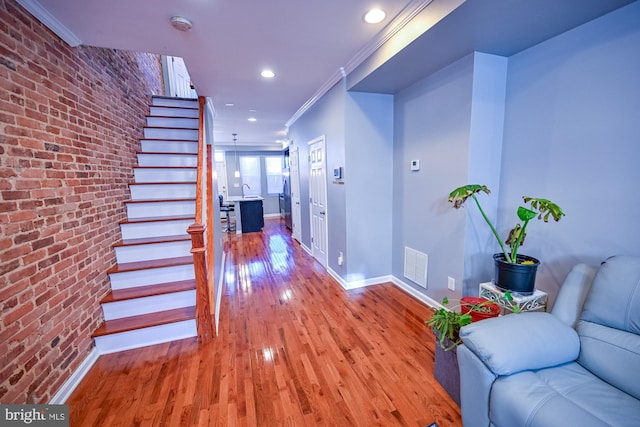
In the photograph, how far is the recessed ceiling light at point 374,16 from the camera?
6.11ft

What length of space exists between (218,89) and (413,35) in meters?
2.57

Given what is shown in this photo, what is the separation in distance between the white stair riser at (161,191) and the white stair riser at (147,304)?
123 centimetres

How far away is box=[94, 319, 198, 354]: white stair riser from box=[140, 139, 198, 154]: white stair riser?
7.60 feet

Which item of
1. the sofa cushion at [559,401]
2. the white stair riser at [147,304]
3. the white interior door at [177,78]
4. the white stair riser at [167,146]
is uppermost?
the white interior door at [177,78]

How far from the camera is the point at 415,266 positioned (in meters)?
2.96

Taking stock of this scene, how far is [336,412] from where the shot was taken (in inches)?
61.7

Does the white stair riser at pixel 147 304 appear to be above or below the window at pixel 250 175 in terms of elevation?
below

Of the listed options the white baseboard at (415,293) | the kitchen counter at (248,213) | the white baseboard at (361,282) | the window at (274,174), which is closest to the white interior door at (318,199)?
the white baseboard at (361,282)

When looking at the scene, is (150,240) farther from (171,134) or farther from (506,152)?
(506,152)

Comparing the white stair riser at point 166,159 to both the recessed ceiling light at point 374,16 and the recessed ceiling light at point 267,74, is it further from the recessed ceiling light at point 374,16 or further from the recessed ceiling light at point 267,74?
the recessed ceiling light at point 374,16

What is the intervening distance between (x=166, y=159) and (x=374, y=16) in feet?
9.83

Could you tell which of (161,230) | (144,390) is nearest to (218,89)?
(161,230)

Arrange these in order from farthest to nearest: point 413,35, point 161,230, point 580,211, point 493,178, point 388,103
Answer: point 388,103, point 161,230, point 493,178, point 413,35, point 580,211

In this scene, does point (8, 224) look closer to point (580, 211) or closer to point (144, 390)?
point (144, 390)
